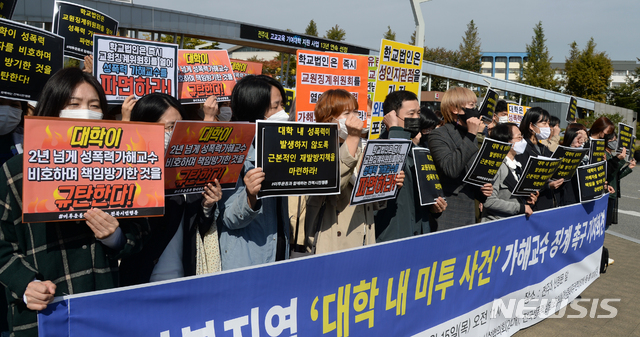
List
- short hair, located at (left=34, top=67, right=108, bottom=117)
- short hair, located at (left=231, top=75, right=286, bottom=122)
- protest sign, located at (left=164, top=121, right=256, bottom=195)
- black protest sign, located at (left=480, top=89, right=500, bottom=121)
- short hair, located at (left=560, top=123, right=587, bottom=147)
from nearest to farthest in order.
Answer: short hair, located at (left=34, top=67, right=108, bottom=117), protest sign, located at (left=164, top=121, right=256, bottom=195), short hair, located at (left=231, top=75, right=286, bottom=122), black protest sign, located at (left=480, top=89, right=500, bottom=121), short hair, located at (left=560, top=123, right=587, bottom=147)

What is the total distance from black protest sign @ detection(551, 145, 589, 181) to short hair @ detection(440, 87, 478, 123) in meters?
1.37

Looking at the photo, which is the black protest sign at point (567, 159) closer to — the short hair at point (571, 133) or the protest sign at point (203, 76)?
the short hair at point (571, 133)

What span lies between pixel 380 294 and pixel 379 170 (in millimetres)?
824

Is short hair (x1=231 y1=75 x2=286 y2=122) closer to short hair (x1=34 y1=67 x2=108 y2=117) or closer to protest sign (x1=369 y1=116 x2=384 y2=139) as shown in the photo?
short hair (x1=34 y1=67 x2=108 y2=117)

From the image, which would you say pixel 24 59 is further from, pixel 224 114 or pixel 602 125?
pixel 602 125

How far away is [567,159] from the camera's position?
17.3ft

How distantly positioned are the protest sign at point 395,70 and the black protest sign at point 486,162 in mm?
1948

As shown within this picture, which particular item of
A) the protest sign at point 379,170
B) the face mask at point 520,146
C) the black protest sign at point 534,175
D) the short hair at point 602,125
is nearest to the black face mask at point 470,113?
the black protest sign at point 534,175

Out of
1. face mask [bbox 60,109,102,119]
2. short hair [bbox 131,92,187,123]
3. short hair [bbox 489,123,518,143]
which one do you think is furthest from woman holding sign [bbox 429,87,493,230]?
face mask [bbox 60,109,102,119]

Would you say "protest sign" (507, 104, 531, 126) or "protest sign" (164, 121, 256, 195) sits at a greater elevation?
"protest sign" (507, 104, 531, 126)

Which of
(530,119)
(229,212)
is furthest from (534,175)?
(229,212)

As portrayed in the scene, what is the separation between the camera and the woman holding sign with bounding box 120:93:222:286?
2625mm

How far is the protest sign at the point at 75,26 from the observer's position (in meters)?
4.48

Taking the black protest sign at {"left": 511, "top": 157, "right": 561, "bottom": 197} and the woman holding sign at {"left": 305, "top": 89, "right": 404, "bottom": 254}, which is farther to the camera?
the black protest sign at {"left": 511, "top": 157, "right": 561, "bottom": 197}
